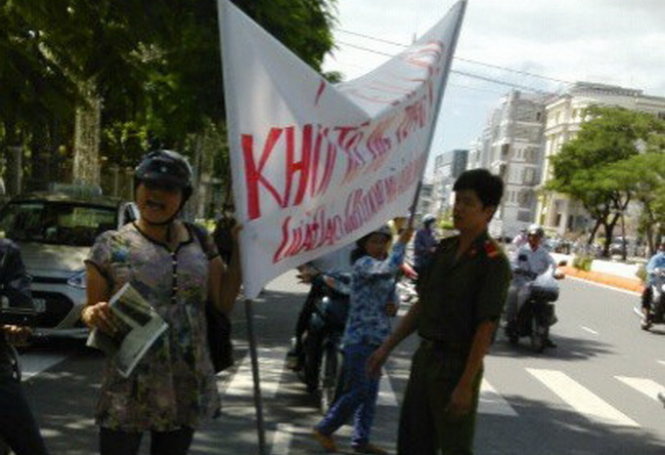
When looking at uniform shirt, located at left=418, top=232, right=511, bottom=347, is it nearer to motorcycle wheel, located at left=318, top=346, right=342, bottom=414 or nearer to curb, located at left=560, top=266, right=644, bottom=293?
motorcycle wheel, located at left=318, top=346, right=342, bottom=414

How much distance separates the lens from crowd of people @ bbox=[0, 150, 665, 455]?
3414mm

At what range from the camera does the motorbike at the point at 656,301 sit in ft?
54.8

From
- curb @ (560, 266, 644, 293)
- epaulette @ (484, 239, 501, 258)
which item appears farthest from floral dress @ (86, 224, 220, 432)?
curb @ (560, 266, 644, 293)

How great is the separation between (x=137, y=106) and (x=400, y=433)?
7.68 meters

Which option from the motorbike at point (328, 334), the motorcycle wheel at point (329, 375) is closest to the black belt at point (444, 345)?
the motorbike at point (328, 334)

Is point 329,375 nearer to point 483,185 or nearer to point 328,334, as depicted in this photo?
point 328,334

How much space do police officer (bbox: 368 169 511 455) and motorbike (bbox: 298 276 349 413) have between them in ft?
8.61

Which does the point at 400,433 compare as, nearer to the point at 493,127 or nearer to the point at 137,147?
the point at 137,147

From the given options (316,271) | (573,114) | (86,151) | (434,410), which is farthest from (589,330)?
(573,114)

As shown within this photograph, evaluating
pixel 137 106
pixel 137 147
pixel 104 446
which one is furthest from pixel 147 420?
pixel 137 147

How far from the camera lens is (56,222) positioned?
10.9 meters

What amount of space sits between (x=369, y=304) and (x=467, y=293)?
83.0 inches

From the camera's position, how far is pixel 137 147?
44938mm

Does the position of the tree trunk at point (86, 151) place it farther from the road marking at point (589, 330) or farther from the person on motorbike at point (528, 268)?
Answer: the person on motorbike at point (528, 268)
